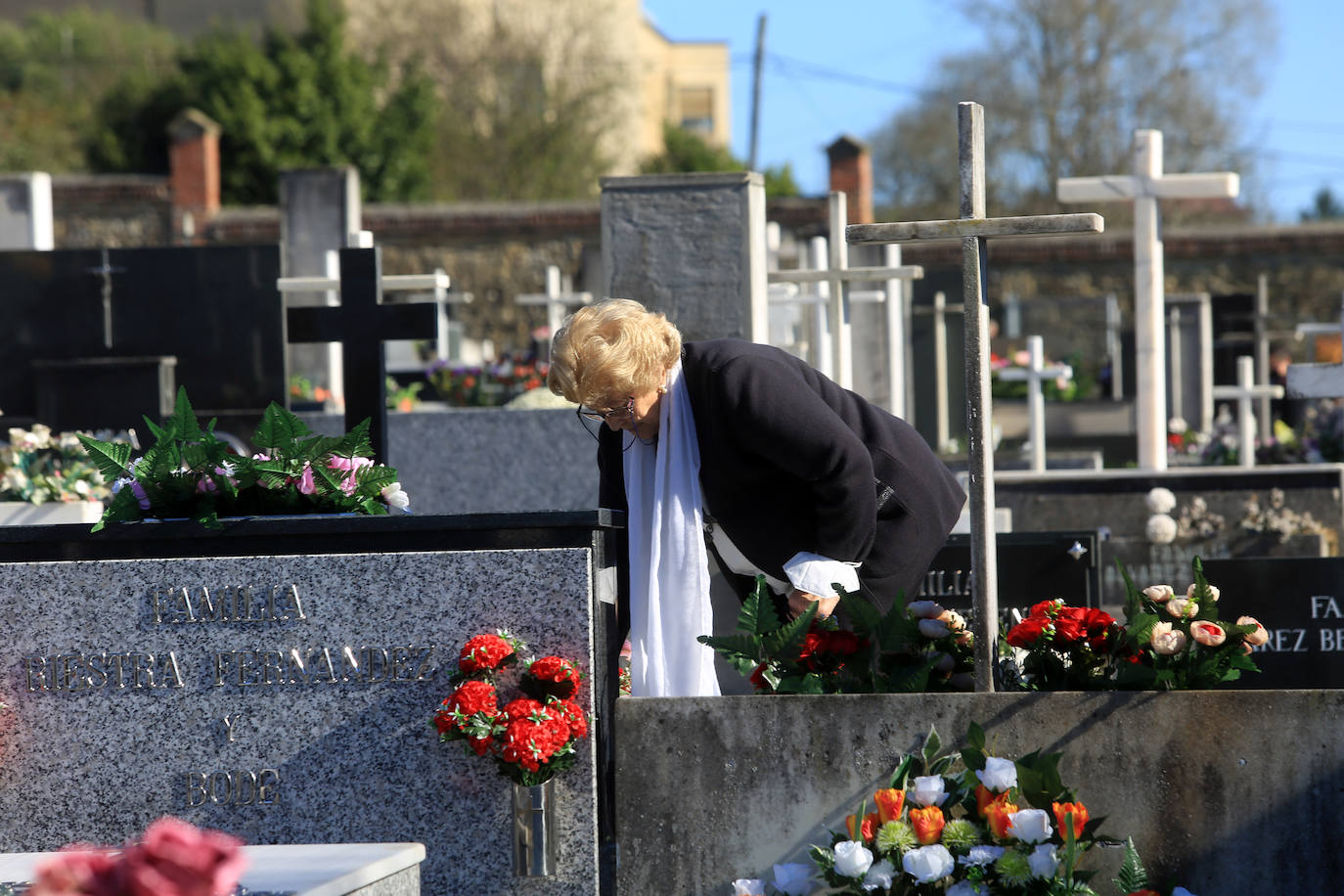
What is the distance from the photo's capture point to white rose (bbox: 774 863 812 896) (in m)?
2.81

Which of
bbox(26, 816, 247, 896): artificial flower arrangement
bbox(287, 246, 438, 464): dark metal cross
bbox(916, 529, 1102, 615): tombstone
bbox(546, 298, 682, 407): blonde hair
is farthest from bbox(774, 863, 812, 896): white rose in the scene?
bbox(287, 246, 438, 464): dark metal cross

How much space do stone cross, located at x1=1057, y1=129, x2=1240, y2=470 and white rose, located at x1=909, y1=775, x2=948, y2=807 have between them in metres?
5.15

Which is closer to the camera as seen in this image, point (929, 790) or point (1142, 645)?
point (929, 790)

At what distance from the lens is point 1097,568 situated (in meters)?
5.08

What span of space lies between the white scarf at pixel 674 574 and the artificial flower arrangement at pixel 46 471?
2892mm

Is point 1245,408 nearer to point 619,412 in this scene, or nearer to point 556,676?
point 619,412

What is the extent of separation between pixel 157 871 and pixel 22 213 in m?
8.93

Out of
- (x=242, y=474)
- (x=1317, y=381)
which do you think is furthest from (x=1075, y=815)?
(x=1317, y=381)

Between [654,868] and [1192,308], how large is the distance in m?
10.7

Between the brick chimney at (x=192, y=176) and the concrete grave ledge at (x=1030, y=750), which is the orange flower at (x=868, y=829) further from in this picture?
the brick chimney at (x=192, y=176)

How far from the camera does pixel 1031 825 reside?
263cm

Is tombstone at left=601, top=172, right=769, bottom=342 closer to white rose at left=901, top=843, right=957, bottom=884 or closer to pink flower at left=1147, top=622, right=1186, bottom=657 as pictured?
pink flower at left=1147, top=622, right=1186, bottom=657

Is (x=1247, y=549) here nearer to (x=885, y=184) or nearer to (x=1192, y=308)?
(x=1192, y=308)

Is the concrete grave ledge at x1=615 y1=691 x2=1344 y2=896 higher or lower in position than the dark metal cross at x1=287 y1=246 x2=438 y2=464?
lower
